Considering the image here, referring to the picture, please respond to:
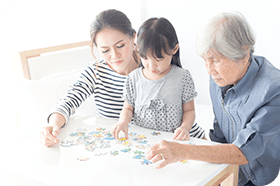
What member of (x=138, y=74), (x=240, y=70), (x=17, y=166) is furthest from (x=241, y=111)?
(x=17, y=166)

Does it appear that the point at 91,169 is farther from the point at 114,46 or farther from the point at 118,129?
the point at 114,46

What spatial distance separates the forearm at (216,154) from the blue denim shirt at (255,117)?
0.10ft

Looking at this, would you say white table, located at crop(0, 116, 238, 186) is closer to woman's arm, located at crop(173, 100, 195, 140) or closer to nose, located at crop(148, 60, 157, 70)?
woman's arm, located at crop(173, 100, 195, 140)

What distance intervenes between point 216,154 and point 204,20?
3194 mm

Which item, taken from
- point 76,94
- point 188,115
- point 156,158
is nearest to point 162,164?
point 156,158

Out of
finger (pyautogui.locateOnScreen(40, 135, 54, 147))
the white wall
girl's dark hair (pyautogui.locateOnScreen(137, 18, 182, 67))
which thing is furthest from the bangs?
the white wall

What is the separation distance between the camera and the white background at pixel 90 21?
112 inches

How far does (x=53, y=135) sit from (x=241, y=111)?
101 cm

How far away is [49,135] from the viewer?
152cm

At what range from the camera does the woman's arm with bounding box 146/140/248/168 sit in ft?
4.02

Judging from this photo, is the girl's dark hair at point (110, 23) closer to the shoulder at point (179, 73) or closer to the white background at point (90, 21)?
the shoulder at point (179, 73)

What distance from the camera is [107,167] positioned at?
1.28m

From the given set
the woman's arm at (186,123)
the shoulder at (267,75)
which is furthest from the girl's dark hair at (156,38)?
the shoulder at (267,75)

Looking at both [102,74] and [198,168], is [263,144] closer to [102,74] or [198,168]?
[198,168]
